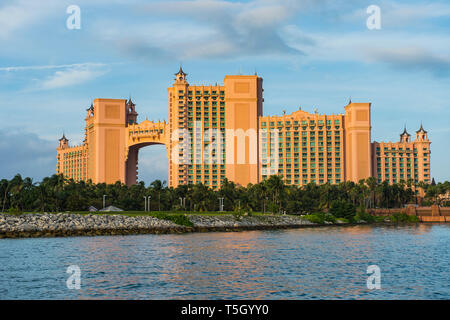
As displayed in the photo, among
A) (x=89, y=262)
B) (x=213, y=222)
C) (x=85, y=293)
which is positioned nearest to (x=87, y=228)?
(x=213, y=222)

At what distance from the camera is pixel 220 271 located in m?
54.1

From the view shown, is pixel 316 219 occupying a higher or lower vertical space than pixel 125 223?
lower

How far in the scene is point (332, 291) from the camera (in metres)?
43.3

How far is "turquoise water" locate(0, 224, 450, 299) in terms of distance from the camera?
4244cm

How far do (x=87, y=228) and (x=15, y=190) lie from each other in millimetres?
44295

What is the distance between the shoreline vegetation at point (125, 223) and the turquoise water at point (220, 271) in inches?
938

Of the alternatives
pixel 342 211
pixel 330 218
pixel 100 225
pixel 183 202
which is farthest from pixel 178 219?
pixel 342 211

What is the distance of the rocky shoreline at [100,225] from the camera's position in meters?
108

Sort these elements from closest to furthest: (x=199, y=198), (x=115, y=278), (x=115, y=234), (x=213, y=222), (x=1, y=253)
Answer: (x=115, y=278) → (x=1, y=253) → (x=115, y=234) → (x=213, y=222) → (x=199, y=198)

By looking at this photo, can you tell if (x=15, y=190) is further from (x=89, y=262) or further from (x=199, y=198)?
(x=89, y=262)

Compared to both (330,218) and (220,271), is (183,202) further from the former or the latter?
(220,271)

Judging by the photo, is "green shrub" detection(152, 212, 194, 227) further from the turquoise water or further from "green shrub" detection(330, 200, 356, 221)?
"green shrub" detection(330, 200, 356, 221)

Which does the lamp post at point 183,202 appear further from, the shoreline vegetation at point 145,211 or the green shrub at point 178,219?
the green shrub at point 178,219

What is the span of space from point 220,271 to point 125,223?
71.6 m
